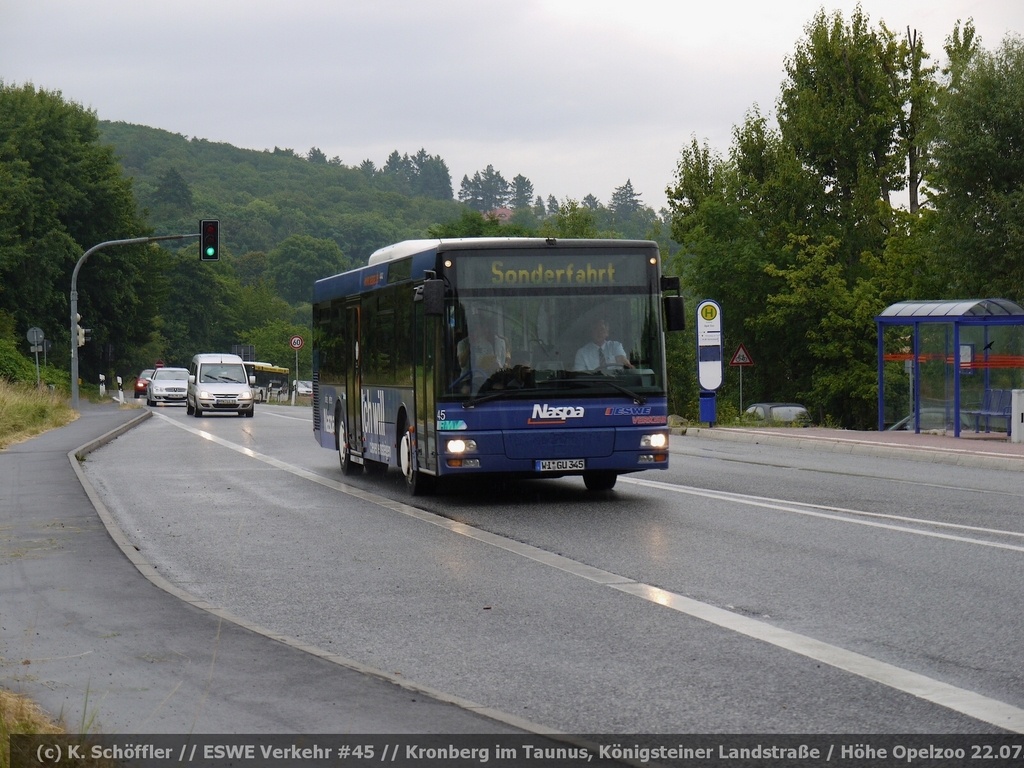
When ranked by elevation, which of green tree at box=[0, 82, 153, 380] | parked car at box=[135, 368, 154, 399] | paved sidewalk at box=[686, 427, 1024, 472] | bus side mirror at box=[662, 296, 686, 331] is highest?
green tree at box=[0, 82, 153, 380]

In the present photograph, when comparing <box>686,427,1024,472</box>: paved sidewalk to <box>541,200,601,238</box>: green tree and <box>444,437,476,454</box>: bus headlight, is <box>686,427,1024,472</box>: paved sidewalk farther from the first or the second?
<box>541,200,601,238</box>: green tree

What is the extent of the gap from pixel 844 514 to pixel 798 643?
6827 mm

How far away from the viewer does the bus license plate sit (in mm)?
15867

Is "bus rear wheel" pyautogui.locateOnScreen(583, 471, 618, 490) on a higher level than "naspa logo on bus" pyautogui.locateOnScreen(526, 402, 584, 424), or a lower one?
lower

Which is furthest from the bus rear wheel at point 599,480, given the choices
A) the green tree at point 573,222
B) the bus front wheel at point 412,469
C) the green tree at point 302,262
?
the green tree at point 302,262

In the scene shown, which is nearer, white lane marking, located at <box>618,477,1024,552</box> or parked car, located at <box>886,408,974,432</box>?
white lane marking, located at <box>618,477,1024,552</box>

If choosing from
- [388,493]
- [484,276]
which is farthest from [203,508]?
[484,276]

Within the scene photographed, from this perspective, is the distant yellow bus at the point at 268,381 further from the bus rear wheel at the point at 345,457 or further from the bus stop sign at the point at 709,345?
the bus rear wheel at the point at 345,457

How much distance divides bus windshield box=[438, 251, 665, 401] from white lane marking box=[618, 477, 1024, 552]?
1.65 m

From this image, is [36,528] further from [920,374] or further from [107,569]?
[920,374]

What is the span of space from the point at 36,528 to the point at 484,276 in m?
5.25

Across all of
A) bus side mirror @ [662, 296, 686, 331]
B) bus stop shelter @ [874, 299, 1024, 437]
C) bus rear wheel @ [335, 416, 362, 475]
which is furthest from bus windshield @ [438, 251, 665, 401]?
bus stop shelter @ [874, 299, 1024, 437]

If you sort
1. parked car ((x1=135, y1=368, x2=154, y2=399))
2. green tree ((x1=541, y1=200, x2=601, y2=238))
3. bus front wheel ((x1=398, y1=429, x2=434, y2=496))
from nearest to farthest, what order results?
bus front wheel ((x1=398, y1=429, x2=434, y2=496)), parked car ((x1=135, y1=368, x2=154, y2=399)), green tree ((x1=541, y1=200, x2=601, y2=238))

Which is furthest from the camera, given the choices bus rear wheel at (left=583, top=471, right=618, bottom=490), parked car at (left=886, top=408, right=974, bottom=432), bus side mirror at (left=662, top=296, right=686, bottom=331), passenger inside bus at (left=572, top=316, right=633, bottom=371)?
parked car at (left=886, top=408, right=974, bottom=432)
